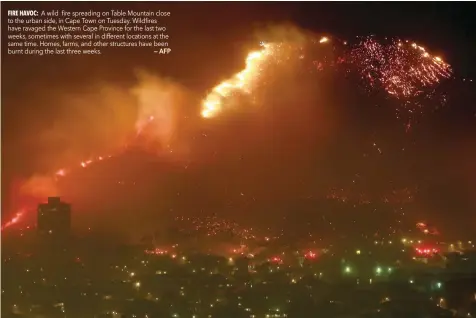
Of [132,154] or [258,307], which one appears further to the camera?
[132,154]

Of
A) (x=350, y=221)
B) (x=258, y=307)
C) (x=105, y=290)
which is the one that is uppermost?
(x=350, y=221)

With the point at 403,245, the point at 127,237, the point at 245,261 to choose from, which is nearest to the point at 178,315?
the point at 245,261

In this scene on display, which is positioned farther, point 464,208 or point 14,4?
point 464,208

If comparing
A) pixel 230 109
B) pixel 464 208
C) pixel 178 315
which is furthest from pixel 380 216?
pixel 178 315

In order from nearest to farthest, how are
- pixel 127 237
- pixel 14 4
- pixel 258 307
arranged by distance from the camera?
pixel 14 4 → pixel 258 307 → pixel 127 237

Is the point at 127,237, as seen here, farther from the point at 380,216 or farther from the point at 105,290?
the point at 380,216

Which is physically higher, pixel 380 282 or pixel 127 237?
pixel 127 237

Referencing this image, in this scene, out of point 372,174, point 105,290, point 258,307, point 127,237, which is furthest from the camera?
point 372,174

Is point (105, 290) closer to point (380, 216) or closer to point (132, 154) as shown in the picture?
point (132, 154)

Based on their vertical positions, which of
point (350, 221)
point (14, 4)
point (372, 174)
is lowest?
point (350, 221)
